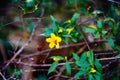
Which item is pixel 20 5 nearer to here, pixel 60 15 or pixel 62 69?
pixel 62 69

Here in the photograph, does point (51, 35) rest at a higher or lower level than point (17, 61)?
higher

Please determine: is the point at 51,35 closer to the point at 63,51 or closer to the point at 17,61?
the point at 17,61

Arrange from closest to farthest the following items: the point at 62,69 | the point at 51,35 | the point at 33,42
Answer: the point at 51,35
the point at 62,69
the point at 33,42

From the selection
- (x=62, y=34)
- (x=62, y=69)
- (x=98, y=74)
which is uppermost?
(x=62, y=34)

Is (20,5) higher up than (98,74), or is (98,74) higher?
(20,5)

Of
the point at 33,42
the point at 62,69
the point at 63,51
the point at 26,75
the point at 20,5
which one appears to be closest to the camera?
the point at 20,5

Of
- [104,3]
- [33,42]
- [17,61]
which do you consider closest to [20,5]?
[17,61]

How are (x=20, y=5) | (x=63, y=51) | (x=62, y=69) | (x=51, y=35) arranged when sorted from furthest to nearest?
(x=63, y=51) → (x=62, y=69) → (x=20, y=5) → (x=51, y=35)

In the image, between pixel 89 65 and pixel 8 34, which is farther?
pixel 8 34

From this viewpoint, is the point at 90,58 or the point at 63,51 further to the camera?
the point at 63,51

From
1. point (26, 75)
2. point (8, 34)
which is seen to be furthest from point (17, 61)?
point (8, 34)
